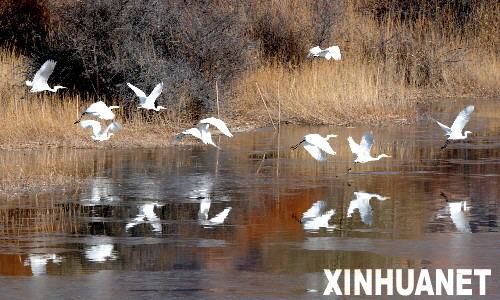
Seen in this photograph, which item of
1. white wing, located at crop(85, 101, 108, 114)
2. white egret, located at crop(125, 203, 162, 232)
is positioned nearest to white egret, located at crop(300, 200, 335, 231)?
white egret, located at crop(125, 203, 162, 232)

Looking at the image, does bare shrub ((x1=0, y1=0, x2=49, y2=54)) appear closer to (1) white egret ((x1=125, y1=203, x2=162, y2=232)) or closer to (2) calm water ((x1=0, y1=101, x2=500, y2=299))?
(2) calm water ((x1=0, y1=101, x2=500, y2=299))

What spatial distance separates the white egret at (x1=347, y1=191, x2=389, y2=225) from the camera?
1310 cm

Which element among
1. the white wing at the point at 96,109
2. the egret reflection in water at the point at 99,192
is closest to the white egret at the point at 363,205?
the egret reflection in water at the point at 99,192

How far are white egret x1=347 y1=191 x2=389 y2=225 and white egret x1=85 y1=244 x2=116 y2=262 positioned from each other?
3.13 m

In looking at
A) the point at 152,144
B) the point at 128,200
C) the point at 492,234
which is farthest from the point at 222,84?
the point at 492,234

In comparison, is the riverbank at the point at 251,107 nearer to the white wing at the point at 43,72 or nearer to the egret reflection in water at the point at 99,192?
the white wing at the point at 43,72

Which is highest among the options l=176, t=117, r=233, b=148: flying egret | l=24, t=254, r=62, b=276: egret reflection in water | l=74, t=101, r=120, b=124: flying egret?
l=74, t=101, r=120, b=124: flying egret

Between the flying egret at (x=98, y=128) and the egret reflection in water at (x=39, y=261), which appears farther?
the flying egret at (x=98, y=128)

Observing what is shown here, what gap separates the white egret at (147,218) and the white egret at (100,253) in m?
1.04

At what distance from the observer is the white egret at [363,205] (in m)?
13.1

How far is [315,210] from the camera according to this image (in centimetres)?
1356

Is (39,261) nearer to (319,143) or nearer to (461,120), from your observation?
(319,143)

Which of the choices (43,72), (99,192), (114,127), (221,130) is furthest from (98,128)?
(99,192)

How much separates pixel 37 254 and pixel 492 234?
4.74 meters
